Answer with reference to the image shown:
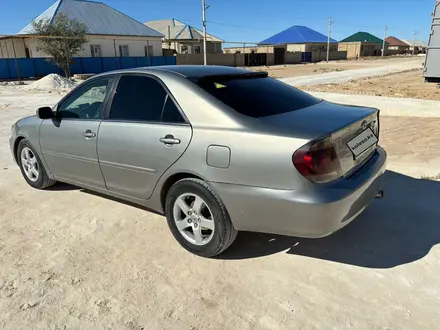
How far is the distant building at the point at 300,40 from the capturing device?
7254 cm

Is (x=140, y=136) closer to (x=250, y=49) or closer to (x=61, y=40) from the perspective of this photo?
(x=61, y=40)

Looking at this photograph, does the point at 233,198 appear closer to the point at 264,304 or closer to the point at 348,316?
the point at 264,304

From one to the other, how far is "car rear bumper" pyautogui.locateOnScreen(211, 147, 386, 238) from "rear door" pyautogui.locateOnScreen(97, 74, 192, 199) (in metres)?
0.60

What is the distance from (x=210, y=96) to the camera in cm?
318

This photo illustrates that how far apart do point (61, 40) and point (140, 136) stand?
97.7 ft

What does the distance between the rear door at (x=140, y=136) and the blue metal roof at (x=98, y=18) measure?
122ft

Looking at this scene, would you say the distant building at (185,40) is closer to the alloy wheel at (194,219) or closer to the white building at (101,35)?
the white building at (101,35)

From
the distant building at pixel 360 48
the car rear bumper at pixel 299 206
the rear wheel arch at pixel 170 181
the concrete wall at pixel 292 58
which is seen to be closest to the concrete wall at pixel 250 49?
the concrete wall at pixel 292 58

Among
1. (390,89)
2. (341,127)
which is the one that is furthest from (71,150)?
(390,89)

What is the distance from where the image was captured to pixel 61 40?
2931 cm

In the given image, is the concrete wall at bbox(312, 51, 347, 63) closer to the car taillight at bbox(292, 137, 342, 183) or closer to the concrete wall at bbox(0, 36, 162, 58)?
the concrete wall at bbox(0, 36, 162, 58)

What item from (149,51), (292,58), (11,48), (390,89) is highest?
(11,48)

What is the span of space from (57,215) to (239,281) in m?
2.39

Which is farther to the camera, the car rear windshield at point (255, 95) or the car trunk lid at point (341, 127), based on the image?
the car rear windshield at point (255, 95)
